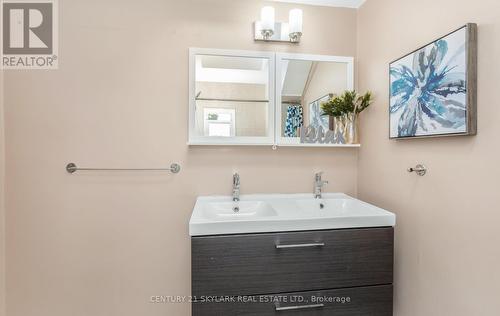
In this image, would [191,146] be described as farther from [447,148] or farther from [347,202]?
[447,148]

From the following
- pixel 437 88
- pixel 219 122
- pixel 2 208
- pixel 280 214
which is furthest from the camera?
pixel 219 122

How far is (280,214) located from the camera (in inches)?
50.9

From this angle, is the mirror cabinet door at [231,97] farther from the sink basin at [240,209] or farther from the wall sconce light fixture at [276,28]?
the sink basin at [240,209]

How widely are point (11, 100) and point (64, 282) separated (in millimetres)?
1108

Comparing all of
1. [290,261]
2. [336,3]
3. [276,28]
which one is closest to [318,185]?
[290,261]

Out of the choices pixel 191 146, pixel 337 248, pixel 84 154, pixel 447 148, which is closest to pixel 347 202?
pixel 337 248

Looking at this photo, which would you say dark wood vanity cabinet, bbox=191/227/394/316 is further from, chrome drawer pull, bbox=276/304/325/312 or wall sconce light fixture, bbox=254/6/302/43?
wall sconce light fixture, bbox=254/6/302/43

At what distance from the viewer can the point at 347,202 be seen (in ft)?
5.11

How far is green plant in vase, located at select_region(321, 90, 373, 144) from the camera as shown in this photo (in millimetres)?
1535

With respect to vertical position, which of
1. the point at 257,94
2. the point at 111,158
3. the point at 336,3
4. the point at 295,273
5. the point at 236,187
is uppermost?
the point at 336,3

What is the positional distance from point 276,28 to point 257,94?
17.4 inches

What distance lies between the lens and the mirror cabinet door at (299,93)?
1584 millimetres

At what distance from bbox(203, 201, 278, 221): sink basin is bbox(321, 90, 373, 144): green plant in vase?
672 mm

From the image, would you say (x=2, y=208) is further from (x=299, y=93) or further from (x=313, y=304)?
(x=299, y=93)
